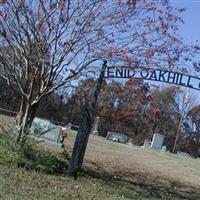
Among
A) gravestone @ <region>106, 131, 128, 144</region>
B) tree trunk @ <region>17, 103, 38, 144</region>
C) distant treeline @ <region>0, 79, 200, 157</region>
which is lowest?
tree trunk @ <region>17, 103, 38, 144</region>

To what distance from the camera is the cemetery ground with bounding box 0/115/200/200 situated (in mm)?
11215

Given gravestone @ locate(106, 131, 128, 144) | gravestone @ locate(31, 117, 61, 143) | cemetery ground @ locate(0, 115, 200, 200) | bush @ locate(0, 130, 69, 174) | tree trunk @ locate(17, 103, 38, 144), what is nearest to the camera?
cemetery ground @ locate(0, 115, 200, 200)

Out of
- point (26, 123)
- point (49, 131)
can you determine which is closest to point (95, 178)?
point (26, 123)

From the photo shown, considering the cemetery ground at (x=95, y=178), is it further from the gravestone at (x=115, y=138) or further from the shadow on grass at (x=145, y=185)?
the gravestone at (x=115, y=138)

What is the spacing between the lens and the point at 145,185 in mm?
15578

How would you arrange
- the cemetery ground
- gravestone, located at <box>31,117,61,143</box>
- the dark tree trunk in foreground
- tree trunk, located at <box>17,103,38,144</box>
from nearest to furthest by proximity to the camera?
the cemetery ground
tree trunk, located at <box>17,103,38,144</box>
the dark tree trunk in foreground
gravestone, located at <box>31,117,61,143</box>

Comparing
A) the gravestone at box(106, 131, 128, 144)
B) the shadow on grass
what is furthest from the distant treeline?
the shadow on grass

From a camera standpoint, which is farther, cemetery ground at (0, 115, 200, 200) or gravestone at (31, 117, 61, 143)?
gravestone at (31, 117, 61, 143)

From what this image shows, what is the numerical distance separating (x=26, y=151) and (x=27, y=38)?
10.8 ft

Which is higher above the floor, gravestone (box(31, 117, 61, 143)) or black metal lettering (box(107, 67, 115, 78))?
black metal lettering (box(107, 67, 115, 78))

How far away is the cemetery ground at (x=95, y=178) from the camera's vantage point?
36.8 feet

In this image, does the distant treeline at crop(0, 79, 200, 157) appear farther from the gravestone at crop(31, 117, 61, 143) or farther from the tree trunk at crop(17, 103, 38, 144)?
the tree trunk at crop(17, 103, 38, 144)

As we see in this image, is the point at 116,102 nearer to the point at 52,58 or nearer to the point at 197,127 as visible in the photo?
the point at 197,127

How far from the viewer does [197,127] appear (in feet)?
258
